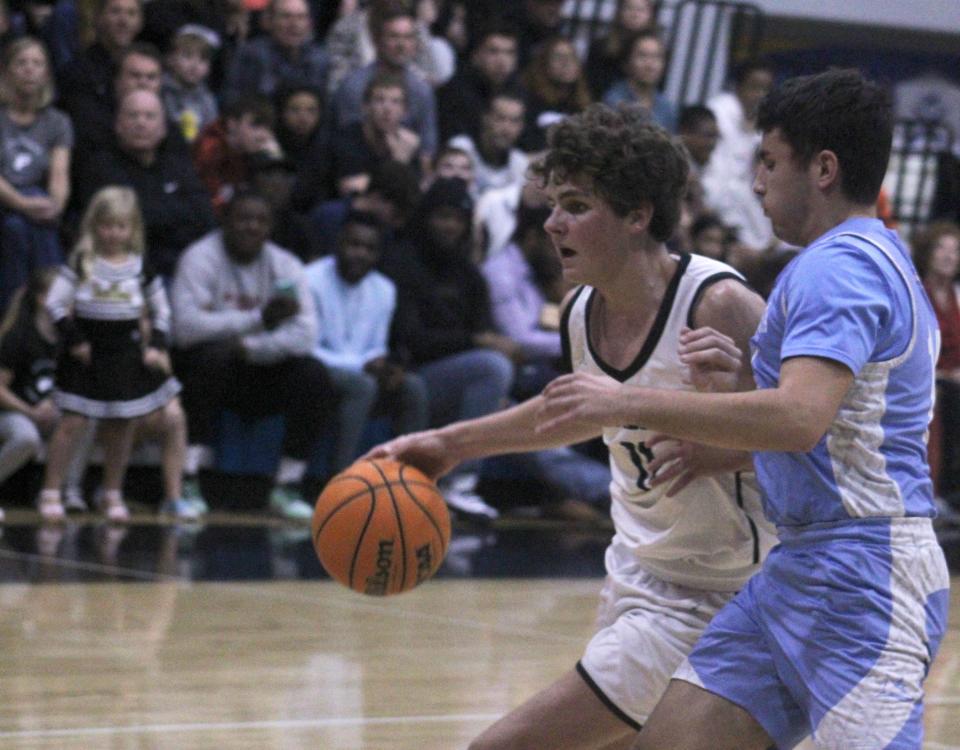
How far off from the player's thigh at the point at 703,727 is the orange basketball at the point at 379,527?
2.59 ft

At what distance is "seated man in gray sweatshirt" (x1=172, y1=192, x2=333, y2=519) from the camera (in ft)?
27.0

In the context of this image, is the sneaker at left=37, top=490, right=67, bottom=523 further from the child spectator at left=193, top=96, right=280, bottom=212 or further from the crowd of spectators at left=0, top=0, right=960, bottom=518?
the child spectator at left=193, top=96, right=280, bottom=212

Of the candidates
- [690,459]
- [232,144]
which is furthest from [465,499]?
[690,459]

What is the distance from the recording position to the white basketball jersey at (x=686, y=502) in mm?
3113

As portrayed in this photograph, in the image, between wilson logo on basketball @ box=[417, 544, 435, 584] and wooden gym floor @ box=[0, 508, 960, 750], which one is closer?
wilson logo on basketball @ box=[417, 544, 435, 584]

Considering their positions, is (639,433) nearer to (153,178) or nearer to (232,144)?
(153,178)

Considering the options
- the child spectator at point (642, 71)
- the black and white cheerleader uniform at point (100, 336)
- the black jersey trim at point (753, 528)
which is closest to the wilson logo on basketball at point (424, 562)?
the black jersey trim at point (753, 528)

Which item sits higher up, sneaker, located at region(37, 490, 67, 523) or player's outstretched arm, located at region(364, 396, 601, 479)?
player's outstretched arm, located at region(364, 396, 601, 479)

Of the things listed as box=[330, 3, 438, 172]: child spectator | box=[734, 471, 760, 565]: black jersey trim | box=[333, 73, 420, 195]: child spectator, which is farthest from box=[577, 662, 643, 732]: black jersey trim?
box=[330, 3, 438, 172]: child spectator

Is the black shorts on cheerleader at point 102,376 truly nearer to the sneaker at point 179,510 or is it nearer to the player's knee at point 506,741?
the sneaker at point 179,510

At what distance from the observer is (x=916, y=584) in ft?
8.63

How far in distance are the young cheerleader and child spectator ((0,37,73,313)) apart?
483 millimetres

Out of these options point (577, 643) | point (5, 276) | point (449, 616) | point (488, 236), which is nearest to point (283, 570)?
point (449, 616)

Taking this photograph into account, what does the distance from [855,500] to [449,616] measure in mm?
3504
